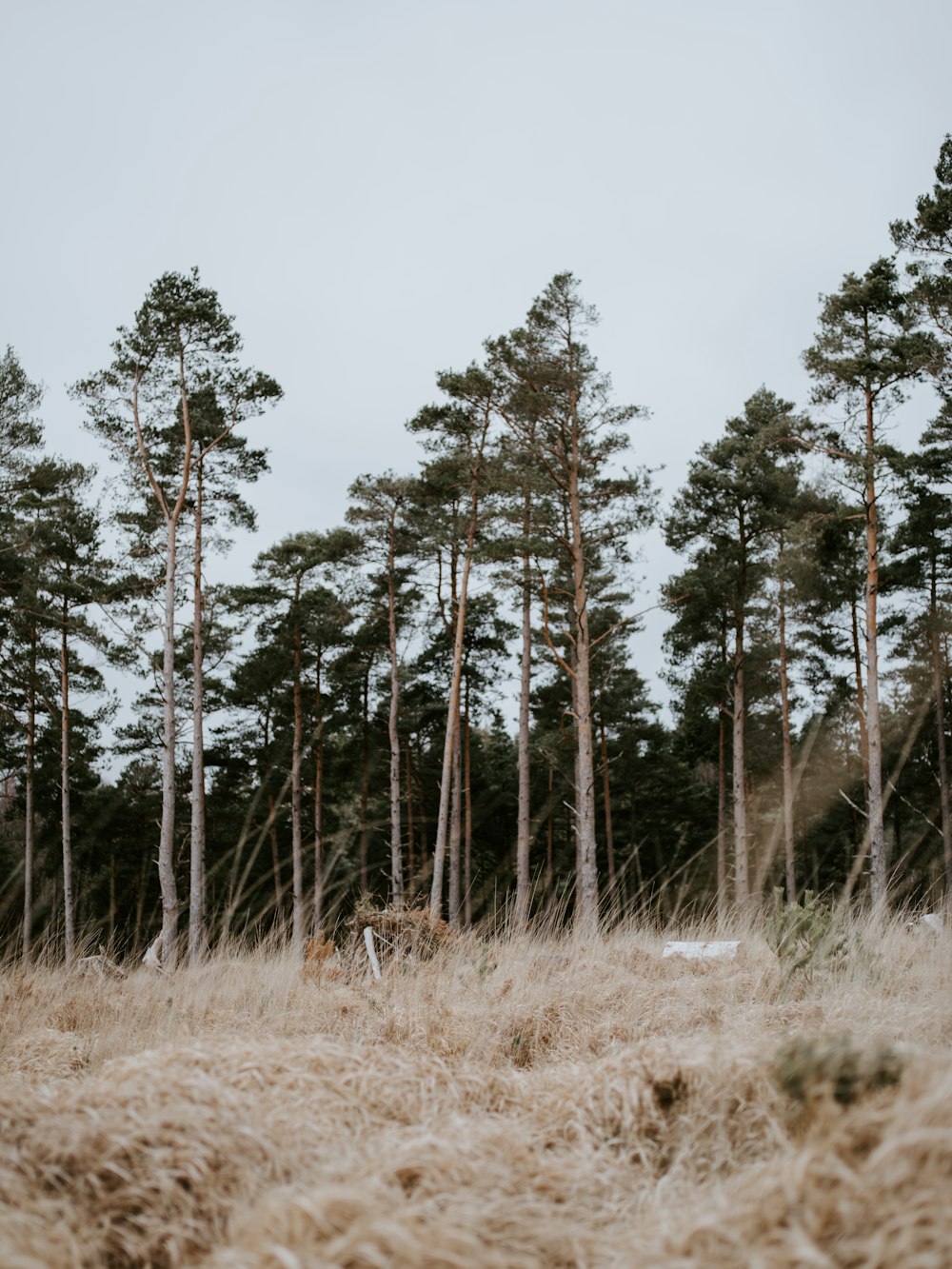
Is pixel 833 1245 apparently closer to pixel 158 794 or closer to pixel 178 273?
pixel 178 273

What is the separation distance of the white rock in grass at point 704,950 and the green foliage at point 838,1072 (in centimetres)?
466

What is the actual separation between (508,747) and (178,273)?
74.9 feet

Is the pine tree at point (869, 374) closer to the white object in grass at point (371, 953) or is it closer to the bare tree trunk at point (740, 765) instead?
the bare tree trunk at point (740, 765)

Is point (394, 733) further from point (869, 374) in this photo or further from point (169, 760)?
point (869, 374)

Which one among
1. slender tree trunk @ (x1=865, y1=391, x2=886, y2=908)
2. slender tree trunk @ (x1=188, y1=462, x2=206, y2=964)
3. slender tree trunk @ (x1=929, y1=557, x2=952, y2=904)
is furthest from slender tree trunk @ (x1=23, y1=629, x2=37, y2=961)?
slender tree trunk @ (x1=929, y1=557, x2=952, y2=904)

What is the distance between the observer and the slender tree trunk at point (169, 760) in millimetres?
13102

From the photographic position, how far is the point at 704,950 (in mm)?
7203

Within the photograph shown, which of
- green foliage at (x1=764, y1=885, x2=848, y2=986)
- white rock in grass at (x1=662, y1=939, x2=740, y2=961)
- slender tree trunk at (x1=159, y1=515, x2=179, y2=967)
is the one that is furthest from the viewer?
slender tree trunk at (x1=159, y1=515, x2=179, y2=967)

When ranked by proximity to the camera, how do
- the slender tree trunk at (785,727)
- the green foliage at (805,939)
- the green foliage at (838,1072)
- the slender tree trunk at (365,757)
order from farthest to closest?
1. the slender tree trunk at (365,757)
2. the slender tree trunk at (785,727)
3. the green foliage at (805,939)
4. the green foliage at (838,1072)

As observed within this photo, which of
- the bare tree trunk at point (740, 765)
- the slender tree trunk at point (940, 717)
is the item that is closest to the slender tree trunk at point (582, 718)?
the bare tree trunk at point (740, 765)

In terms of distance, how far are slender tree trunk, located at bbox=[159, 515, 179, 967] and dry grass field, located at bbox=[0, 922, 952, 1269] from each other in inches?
359

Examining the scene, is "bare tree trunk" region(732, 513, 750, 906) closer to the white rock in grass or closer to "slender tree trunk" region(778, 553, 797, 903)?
"slender tree trunk" region(778, 553, 797, 903)

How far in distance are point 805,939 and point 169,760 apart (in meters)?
11.5

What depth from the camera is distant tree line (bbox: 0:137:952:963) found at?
14031 millimetres
